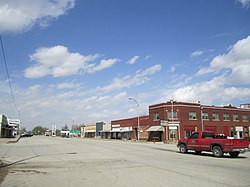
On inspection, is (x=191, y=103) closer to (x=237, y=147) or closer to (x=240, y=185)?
(x=237, y=147)

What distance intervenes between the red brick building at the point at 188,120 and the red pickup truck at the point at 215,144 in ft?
99.9

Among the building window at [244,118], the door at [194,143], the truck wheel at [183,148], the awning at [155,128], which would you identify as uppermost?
the building window at [244,118]

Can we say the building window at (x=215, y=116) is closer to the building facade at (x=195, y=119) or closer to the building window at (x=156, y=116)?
the building facade at (x=195, y=119)

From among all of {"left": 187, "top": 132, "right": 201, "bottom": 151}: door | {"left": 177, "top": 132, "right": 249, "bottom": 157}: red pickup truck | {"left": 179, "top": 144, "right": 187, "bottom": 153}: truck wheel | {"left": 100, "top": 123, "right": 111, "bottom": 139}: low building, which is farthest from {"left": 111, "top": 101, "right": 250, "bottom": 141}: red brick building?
{"left": 177, "top": 132, "right": 249, "bottom": 157}: red pickup truck

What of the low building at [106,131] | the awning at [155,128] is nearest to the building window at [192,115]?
the awning at [155,128]

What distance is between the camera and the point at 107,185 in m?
9.65

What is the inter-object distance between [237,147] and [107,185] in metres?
14.7

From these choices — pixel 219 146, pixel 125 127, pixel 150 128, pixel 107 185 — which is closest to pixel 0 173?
pixel 107 185

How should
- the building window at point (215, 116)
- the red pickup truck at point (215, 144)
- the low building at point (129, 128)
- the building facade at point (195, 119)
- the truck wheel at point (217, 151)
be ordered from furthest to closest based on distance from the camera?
the low building at point (129, 128), the building window at point (215, 116), the building facade at point (195, 119), the truck wheel at point (217, 151), the red pickup truck at point (215, 144)

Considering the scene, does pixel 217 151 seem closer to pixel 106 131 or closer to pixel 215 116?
pixel 215 116

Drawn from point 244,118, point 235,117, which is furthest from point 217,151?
point 244,118

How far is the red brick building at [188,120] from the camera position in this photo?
2288 inches

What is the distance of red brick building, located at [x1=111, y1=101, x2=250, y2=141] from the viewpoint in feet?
191

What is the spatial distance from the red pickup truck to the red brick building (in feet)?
99.9
